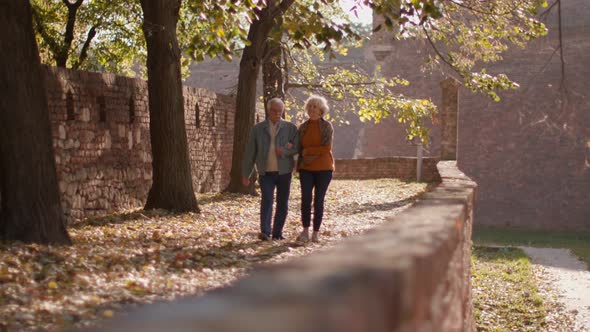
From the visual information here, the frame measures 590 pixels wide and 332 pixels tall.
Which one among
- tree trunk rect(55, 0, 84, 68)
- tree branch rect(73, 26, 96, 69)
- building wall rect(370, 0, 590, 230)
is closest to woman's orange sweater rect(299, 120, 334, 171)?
tree trunk rect(55, 0, 84, 68)

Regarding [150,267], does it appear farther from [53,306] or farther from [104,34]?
[104,34]

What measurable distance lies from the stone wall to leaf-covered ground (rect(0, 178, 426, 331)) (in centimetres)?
88

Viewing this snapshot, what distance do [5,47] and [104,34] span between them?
37.4 ft

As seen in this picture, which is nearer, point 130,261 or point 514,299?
point 130,261

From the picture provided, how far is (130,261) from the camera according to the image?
295 inches

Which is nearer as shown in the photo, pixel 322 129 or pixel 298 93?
pixel 322 129

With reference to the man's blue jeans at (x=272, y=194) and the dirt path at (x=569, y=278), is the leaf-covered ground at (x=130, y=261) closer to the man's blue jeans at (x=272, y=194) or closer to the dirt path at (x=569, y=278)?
the man's blue jeans at (x=272, y=194)

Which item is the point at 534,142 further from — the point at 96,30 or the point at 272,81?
the point at 96,30

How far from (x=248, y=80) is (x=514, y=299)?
21.9 ft

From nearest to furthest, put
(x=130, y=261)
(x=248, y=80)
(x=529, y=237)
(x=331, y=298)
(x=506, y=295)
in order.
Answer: (x=331, y=298) → (x=130, y=261) → (x=506, y=295) → (x=248, y=80) → (x=529, y=237)

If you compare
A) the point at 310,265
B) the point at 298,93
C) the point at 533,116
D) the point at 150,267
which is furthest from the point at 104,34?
the point at 298,93

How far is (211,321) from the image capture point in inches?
64.8

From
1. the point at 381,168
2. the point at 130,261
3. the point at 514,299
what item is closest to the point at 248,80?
the point at 514,299

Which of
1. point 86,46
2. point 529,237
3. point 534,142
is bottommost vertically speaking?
point 529,237
